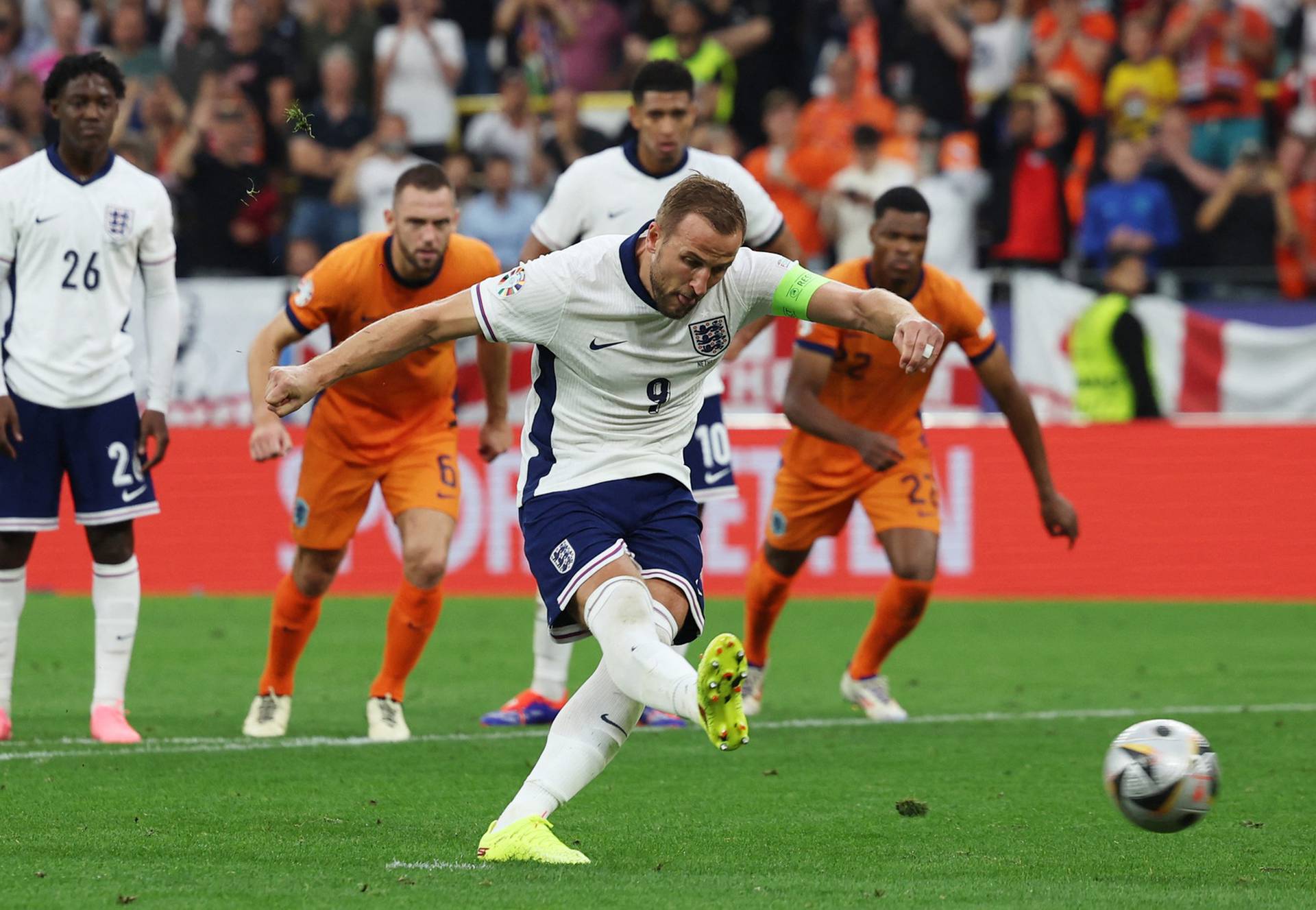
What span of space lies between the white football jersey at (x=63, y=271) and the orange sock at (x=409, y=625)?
1532mm

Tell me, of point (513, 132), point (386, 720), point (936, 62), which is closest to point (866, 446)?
point (386, 720)

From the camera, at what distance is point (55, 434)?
834 cm

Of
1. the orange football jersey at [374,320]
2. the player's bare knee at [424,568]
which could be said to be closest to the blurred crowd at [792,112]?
the orange football jersey at [374,320]

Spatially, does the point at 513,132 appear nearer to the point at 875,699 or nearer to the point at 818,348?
the point at 818,348

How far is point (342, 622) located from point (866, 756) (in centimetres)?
587

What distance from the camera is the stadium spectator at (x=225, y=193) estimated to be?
53.8 ft

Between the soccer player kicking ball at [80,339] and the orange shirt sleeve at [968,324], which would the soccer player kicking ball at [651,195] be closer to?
the orange shirt sleeve at [968,324]

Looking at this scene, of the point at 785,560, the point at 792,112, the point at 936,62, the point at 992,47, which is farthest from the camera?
the point at 992,47

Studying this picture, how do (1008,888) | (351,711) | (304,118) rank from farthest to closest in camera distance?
(351,711) < (304,118) < (1008,888)

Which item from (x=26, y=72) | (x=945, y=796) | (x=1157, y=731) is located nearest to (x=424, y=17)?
(x=26, y=72)

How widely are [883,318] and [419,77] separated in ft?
42.1

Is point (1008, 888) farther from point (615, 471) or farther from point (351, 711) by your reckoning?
point (351, 711)

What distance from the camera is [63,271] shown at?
8.30m

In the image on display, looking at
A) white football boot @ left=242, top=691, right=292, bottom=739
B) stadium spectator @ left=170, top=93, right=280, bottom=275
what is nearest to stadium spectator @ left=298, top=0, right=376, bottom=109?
stadium spectator @ left=170, top=93, right=280, bottom=275
